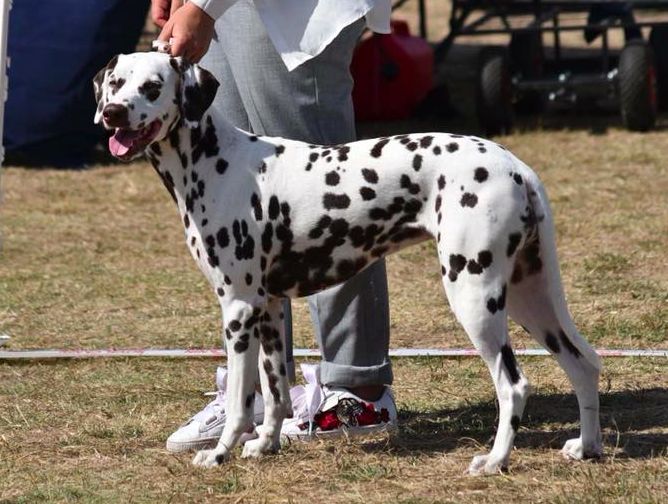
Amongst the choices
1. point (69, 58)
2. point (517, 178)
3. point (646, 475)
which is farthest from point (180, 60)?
point (69, 58)

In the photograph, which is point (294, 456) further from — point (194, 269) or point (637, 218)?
point (637, 218)

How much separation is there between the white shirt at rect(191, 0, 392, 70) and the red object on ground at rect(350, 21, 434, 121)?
257 inches

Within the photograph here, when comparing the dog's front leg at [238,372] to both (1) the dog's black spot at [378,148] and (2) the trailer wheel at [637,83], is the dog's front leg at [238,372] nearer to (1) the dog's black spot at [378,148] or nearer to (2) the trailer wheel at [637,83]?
(1) the dog's black spot at [378,148]

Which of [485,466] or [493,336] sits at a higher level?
[493,336]

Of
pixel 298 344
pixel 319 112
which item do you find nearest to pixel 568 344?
pixel 319 112

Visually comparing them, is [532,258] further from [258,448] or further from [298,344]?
[298,344]

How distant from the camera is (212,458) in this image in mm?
4055

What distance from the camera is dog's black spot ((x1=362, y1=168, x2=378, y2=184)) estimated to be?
151 inches

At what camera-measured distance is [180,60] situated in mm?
3910

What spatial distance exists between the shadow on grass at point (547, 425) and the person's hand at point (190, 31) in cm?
131

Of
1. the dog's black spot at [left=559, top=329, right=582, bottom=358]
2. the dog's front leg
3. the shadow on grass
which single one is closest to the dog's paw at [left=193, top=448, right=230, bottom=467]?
the dog's front leg

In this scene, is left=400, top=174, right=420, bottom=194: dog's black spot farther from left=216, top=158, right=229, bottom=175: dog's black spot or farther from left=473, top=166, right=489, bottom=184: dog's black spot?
left=216, top=158, right=229, bottom=175: dog's black spot

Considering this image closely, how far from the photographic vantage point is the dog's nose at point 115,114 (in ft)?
12.4

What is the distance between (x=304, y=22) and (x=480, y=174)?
0.77 meters
